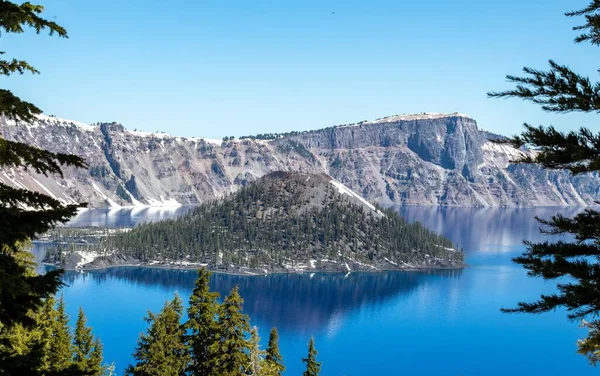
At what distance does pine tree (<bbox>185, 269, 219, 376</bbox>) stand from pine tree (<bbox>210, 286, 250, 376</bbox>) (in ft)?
1.47

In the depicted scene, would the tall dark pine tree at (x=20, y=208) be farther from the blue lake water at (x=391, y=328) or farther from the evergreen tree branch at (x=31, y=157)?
the blue lake water at (x=391, y=328)

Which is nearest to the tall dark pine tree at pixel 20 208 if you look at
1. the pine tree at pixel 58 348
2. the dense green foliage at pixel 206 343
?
the dense green foliage at pixel 206 343

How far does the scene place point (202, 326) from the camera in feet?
109

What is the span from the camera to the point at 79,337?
45031 millimetres

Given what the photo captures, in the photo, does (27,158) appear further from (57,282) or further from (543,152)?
(543,152)

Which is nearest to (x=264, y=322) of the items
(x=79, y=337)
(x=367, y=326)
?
(x=367, y=326)

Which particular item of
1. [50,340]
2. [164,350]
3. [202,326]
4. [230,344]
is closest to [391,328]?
[164,350]

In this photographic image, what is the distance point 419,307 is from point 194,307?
6067 inches

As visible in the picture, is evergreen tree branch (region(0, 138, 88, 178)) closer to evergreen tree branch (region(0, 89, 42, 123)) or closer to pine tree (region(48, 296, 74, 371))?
evergreen tree branch (region(0, 89, 42, 123))

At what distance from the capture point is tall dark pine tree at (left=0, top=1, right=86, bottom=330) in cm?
1053

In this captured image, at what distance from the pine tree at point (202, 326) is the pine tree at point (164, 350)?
283cm

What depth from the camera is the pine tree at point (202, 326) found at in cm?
3231

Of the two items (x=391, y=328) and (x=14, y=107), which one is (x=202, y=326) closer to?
(x=14, y=107)

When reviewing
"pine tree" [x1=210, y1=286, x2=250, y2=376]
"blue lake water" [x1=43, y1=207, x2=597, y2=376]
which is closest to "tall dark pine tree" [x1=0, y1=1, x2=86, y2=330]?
"pine tree" [x1=210, y1=286, x2=250, y2=376]
